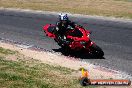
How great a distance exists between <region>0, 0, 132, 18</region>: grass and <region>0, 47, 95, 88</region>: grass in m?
18.3

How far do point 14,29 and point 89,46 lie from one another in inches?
339

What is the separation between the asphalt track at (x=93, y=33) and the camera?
53.7 feet

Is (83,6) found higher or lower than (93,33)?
higher

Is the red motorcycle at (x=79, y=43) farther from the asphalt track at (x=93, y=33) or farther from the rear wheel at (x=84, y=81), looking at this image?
the rear wheel at (x=84, y=81)

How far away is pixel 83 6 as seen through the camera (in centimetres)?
3741

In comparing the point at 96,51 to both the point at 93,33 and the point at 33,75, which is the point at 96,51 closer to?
the point at 33,75

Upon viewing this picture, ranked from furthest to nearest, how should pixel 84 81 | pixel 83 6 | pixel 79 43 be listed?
pixel 83 6 → pixel 79 43 → pixel 84 81

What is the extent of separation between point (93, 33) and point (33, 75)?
1094cm

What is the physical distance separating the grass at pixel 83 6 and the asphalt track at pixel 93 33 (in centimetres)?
339

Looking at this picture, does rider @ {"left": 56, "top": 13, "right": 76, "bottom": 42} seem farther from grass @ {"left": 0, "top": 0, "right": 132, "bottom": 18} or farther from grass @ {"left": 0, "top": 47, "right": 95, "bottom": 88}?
grass @ {"left": 0, "top": 0, "right": 132, "bottom": 18}

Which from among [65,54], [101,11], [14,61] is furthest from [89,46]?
[101,11]

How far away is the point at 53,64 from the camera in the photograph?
14734 mm

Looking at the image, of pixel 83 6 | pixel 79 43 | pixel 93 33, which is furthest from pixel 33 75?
pixel 83 6

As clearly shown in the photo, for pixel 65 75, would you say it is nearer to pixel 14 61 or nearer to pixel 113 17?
pixel 14 61
